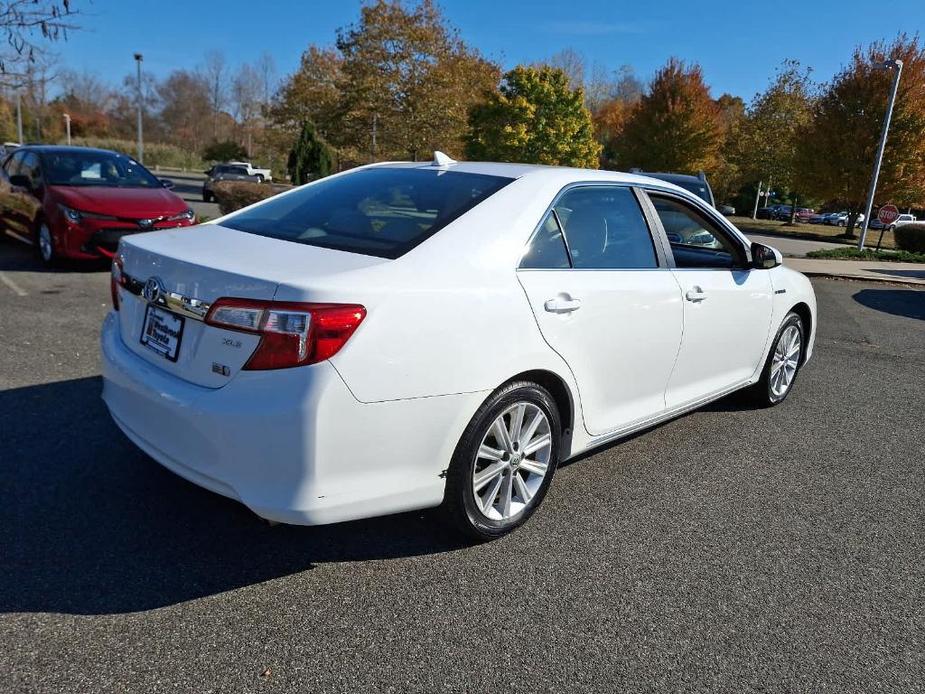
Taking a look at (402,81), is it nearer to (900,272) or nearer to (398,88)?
(398,88)

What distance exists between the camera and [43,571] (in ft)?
9.16

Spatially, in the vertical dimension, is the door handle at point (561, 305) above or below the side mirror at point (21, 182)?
below

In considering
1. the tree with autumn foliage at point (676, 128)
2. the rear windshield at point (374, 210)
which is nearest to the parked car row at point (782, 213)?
the tree with autumn foliage at point (676, 128)

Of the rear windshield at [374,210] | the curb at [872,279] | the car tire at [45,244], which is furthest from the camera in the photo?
the curb at [872,279]

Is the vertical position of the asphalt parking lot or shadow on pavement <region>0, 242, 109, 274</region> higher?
shadow on pavement <region>0, 242, 109, 274</region>

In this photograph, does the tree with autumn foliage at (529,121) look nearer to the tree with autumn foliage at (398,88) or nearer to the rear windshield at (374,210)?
the tree with autumn foliage at (398,88)

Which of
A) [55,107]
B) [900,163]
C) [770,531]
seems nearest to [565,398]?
[770,531]

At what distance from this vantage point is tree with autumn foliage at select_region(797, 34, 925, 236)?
101ft

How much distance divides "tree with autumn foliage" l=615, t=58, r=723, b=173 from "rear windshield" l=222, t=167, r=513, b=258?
3999 cm

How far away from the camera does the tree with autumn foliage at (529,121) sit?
36781mm

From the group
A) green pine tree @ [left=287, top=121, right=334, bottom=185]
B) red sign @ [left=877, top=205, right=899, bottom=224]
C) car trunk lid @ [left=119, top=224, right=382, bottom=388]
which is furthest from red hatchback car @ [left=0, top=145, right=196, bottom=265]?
green pine tree @ [left=287, top=121, right=334, bottom=185]

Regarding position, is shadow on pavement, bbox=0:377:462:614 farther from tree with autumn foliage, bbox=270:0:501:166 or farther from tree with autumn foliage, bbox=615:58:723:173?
tree with autumn foliage, bbox=615:58:723:173

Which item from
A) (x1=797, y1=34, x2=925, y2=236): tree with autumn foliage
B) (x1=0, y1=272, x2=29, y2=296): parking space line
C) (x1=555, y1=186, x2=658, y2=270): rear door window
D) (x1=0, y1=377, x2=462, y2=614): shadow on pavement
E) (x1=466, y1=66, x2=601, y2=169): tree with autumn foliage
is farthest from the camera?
(x1=466, y1=66, x2=601, y2=169): tree with autumn foliage

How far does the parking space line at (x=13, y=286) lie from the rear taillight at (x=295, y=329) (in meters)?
6.35
